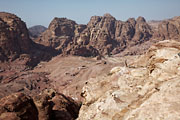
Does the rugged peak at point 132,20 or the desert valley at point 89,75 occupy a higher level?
the rugged peak at point 132,20

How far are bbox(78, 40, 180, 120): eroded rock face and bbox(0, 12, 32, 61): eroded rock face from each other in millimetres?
84461

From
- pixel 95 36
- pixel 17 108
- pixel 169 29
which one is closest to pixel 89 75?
pixel 17 108

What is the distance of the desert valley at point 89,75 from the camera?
26.0 ft

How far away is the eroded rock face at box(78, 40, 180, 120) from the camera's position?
6328 millimetres

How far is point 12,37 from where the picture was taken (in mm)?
88500

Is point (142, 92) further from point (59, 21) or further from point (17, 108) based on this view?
point (59, 21)

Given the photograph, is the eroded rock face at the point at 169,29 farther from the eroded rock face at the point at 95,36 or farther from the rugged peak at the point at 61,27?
the rugged peak at the point at 61,27

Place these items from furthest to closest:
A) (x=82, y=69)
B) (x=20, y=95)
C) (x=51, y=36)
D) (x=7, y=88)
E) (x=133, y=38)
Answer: (x=133, y=38)
(x=51, y=36)
(x=82, y=69)
(x=7, y=88)
(x=20, y=95)

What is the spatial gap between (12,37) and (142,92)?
3713 inches

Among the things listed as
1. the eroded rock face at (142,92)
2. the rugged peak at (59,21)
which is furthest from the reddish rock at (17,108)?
the rugged peak at (59,21)

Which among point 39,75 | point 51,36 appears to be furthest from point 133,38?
point 39,75

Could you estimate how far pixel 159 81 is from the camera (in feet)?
27.8

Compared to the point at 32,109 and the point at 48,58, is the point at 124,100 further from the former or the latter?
the point at 48,58

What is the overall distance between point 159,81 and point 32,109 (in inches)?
478
